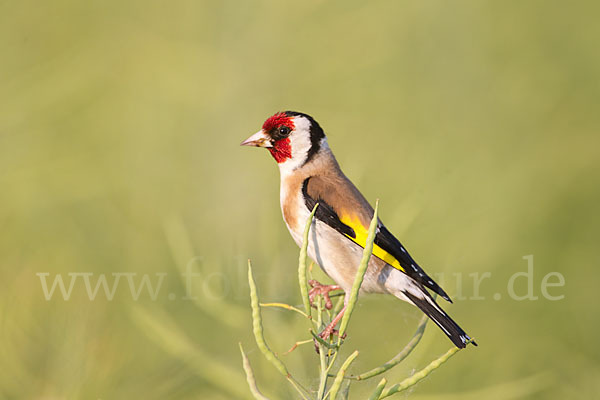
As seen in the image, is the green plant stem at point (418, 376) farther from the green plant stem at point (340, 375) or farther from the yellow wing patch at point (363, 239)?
the yellow wing patch at point (363, 239)

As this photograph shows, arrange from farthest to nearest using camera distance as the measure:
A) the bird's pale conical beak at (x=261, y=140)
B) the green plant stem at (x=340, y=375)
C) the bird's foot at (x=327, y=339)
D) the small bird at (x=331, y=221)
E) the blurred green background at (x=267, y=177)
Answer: the bird's pale conical beak at (x=261, y=140) → the small bird at (x=331, y=221) → the blurred green background at (x=267, y=177) → the bird's foot at (x=327, y=339) → the green plant stem at (x=340, y=375)

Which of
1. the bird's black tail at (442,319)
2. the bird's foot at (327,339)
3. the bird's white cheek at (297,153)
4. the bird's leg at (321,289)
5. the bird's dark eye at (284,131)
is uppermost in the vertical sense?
the bird's dark eye at (284,131)

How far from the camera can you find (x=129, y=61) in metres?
5.47

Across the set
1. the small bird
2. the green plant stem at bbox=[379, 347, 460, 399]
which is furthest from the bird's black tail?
the green plant stem at bbox=[379, 347, 460, 399]

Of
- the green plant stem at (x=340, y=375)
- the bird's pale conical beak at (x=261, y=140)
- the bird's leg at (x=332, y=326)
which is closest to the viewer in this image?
the green plant stem at (x=340, y=375)

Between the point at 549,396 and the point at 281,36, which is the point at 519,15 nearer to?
the point at 281,36

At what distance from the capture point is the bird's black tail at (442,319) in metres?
1.61

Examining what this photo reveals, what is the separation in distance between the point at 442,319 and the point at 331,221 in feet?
1.92

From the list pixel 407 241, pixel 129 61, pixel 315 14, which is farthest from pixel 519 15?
pixel 407 241

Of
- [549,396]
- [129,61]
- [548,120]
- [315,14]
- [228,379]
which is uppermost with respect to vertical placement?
[315,14]

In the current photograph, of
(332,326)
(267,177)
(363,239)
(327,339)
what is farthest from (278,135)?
(267,177)

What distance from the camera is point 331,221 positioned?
2172 millimetres

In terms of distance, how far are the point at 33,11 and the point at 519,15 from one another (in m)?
4.31

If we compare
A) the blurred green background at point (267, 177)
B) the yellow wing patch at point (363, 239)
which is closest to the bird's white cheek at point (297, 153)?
the blurred green background at point (267, 177)
